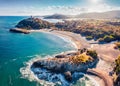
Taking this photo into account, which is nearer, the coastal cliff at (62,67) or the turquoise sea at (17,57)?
the turquoise sea at (17,57)

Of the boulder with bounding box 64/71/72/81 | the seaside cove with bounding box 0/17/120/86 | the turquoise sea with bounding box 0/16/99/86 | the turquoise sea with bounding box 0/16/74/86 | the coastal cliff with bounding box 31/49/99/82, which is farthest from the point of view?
the coastal cliff with bounding box 31/49/99/82

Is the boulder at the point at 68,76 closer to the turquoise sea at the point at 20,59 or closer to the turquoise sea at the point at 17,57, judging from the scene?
the turquoise sea at the point at 20,59

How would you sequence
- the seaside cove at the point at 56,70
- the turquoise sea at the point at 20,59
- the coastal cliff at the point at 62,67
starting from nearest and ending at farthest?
the turquoise sea at the point at 20,59, the seaside cove at the point at 56,70, the coastal cliff at the point at 62,67

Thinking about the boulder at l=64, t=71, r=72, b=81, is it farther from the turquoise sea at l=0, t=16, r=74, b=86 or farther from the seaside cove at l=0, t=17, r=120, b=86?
the turquoise sea at l=0, t=16, r=74, b=86

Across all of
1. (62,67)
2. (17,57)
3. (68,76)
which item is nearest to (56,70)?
(62,67)

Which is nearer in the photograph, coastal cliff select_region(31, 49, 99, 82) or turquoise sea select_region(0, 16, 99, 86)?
turquoise sea select_region(0, 16, 99, 86)

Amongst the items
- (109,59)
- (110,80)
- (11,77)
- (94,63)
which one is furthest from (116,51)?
(11,77)

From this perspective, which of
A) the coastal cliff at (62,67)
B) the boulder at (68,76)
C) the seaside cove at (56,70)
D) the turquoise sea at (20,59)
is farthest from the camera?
the coastal cliff at (62,67)

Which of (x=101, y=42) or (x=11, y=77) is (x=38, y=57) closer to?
(x=11, y=77)

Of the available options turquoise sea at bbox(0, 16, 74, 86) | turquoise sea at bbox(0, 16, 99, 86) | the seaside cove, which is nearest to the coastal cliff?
the seaside cove

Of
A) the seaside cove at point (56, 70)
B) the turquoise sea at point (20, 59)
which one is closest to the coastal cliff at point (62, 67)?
the seaside cove at point (56, 70)

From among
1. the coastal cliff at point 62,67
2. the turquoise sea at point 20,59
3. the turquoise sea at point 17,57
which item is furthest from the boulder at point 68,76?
the turquoise sea at point 17,57
